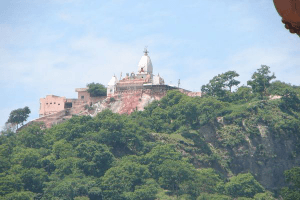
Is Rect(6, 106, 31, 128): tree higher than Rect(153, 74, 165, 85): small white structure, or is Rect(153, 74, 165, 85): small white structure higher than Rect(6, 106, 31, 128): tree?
Rect(153, 74, 165, 85): small white structure

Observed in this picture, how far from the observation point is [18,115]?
64625 millimetres

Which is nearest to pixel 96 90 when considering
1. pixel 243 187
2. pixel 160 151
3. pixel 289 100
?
pixel 160 151

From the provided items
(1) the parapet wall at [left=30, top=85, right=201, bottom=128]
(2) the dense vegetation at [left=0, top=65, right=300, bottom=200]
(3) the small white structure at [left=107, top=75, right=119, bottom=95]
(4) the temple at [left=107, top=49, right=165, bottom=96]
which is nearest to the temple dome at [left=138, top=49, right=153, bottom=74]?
(4) the temple at [left=107, top=49, right=165, bottom=96]

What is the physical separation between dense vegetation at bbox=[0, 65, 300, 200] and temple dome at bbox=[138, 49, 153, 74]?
23.6 ft

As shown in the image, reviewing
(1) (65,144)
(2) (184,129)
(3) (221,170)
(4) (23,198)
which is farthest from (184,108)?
(4) (23,198)

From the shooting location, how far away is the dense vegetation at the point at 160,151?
1935 inches

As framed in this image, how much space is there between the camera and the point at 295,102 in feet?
201

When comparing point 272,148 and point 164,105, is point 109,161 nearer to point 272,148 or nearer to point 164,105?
point 164,105

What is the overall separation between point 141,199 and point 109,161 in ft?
19.5

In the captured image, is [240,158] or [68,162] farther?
[240,158]

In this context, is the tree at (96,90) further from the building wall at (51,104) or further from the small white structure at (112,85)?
the building wall at (51,104)

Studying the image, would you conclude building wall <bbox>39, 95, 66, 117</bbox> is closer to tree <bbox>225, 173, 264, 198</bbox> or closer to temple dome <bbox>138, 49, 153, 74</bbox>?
temple dome <bbox>138, 49, 153, 74</bbox>

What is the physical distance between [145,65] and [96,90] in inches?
242

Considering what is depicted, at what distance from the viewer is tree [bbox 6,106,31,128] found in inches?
2544
